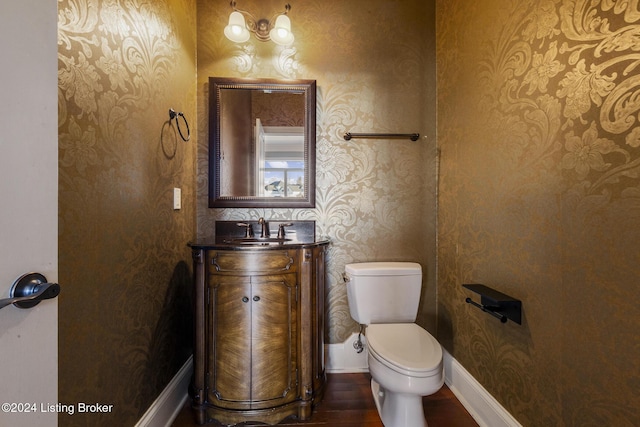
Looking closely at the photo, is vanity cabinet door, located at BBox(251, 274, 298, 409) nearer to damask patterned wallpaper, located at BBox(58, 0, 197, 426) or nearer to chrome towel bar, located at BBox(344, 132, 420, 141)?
damask patterned wallpaper, located at BBox(58, 0, 197, 426)

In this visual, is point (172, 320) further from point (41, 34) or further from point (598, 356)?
point (598, 356)

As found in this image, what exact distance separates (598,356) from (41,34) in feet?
5.69

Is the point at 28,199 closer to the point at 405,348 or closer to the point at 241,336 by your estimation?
the point at 241,336

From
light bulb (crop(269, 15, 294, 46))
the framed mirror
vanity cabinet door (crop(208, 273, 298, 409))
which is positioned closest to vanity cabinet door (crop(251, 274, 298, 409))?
vanity cabinet door (crop(208, 273, 298, 409))

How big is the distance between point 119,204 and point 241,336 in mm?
830

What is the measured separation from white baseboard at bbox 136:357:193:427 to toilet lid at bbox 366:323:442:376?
1081mm

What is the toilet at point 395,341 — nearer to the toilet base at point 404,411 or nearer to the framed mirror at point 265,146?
the toilet base at point 404,411

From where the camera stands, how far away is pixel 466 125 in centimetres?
153

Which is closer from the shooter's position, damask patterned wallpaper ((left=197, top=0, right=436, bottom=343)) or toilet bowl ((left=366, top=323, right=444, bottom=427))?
toilet bowl ((left=366, top=323, right=444, bottom=427))

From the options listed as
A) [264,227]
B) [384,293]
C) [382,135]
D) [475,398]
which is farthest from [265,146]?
[475,398]

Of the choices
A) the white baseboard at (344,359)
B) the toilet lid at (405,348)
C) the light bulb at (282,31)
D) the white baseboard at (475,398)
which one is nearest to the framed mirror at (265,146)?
the light bulb at (282,31)

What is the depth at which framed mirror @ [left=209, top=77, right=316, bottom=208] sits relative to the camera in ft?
5.81

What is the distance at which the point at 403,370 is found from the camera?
1144 millimetres

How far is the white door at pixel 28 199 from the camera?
469 mm
